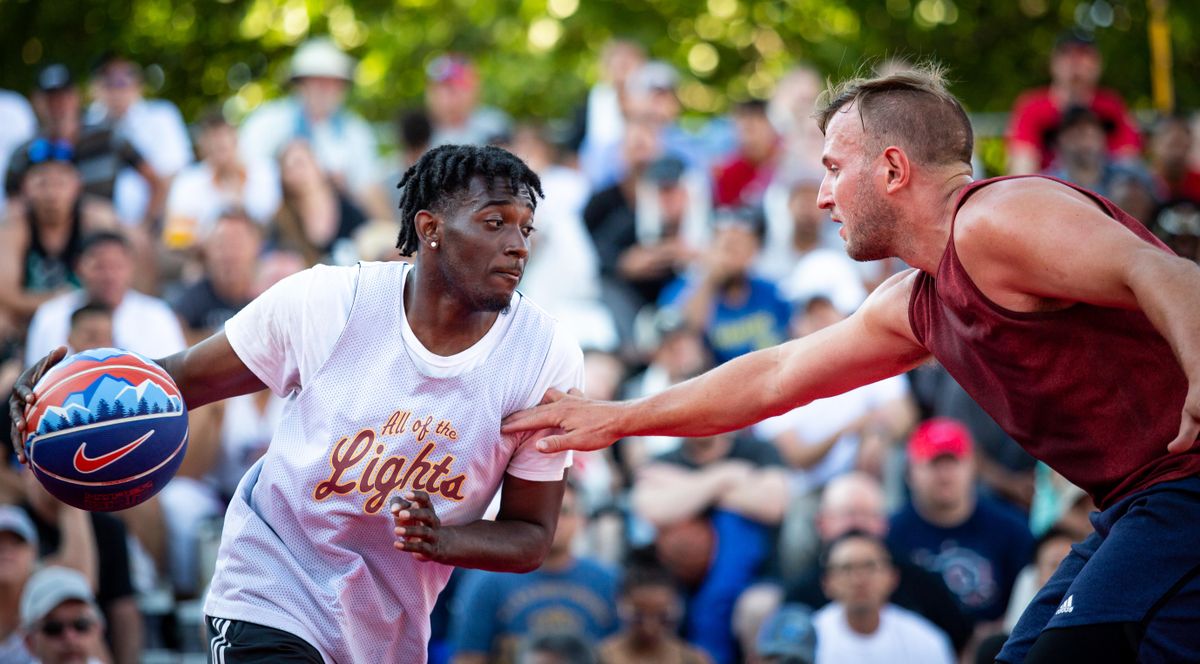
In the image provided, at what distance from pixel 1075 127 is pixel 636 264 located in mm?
3393

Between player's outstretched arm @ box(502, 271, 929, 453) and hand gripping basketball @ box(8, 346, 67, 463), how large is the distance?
1.49m

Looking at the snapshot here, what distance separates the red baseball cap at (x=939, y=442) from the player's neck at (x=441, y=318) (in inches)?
181

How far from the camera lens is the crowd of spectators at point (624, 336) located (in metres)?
8.04

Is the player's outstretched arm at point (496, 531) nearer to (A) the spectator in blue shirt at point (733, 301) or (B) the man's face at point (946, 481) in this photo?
(B) the man's face at point (946, 481)

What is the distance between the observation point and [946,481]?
8602 millimetres

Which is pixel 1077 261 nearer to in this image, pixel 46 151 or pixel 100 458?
pixel 100 458

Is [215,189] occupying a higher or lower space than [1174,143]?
higher

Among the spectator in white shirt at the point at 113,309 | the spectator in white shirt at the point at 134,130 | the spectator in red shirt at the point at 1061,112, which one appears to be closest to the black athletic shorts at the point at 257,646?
the spectator in white shirt at the point at 113,309

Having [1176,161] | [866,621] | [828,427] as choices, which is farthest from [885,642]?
[1176,161]

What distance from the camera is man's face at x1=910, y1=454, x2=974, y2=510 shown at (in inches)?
339

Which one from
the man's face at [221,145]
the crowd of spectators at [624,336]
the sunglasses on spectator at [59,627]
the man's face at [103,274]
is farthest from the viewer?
the man's face at [221,145]

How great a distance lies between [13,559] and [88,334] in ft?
4.83

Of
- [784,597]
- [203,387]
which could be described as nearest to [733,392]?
[203,387]

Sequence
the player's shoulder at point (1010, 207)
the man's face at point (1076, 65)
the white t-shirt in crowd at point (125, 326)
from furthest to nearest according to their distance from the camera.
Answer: the man's face at point (1076, 65) < the white t-shirt in crowd at point (125, 326) < the player's shoulder at point (1010, 207)
